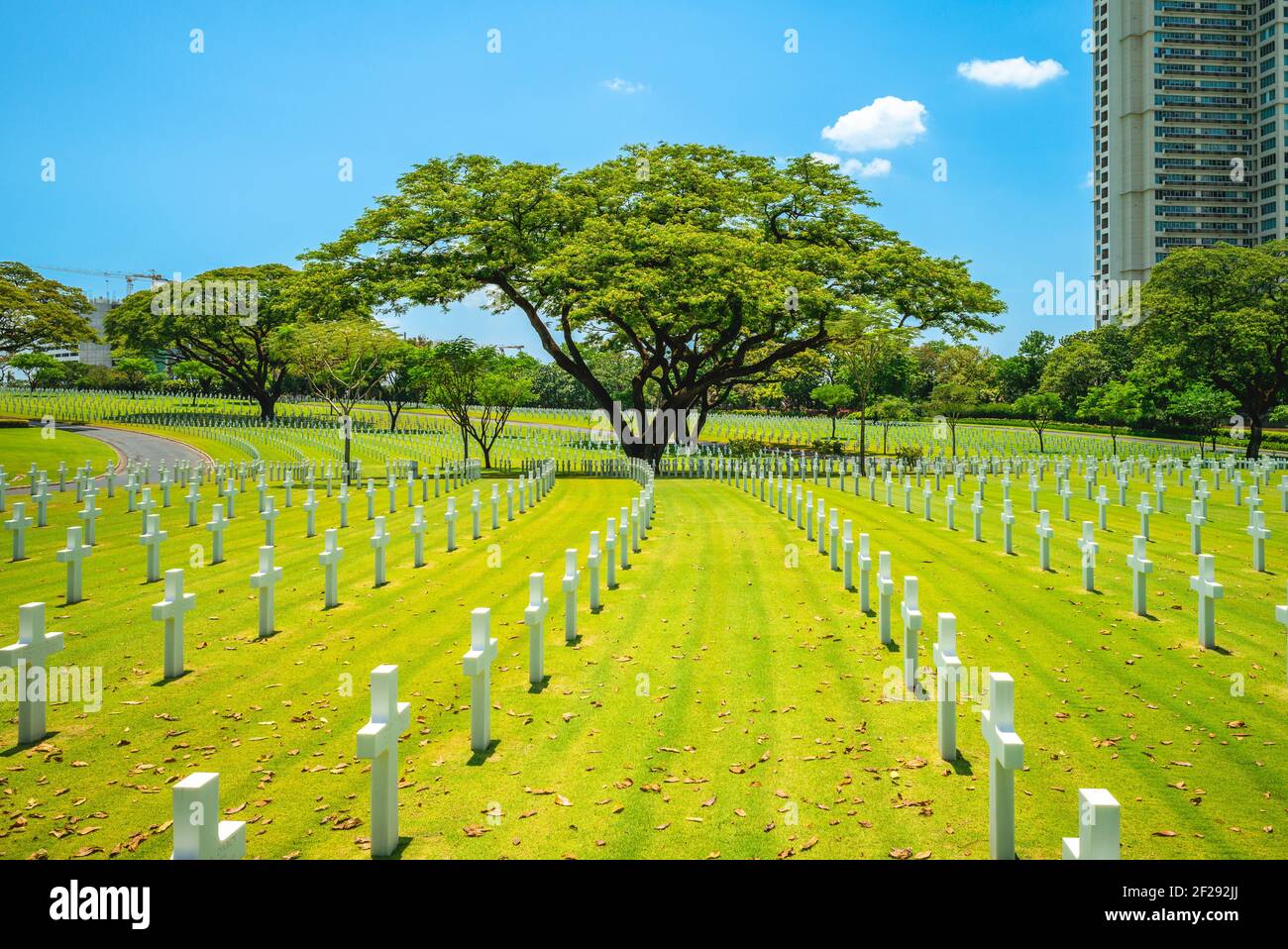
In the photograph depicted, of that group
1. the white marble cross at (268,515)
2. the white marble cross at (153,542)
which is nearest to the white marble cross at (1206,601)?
the white marble cross at (153,542)

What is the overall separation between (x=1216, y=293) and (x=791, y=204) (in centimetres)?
2750

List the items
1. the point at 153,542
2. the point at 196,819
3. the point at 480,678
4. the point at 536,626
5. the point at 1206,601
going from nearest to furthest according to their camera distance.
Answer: the point at 196,819 < the point at 480,678 < the point at 536,626 < the point at 1206,601 < the point at 153,542

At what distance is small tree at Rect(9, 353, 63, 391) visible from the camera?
93.5 meters

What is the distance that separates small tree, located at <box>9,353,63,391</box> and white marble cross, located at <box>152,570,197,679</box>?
4256 inches

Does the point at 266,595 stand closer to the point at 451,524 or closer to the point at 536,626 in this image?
the point at 536,626

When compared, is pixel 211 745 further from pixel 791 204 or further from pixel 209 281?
pixel 209 281

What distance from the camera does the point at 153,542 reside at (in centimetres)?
1261

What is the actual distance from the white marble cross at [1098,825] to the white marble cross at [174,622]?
27.2ft


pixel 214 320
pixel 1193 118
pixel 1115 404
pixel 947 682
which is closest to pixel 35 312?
pixel 214 320

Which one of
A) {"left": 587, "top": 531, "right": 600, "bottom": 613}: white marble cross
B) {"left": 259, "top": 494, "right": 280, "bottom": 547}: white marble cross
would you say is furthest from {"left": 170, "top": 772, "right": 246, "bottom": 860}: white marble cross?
{"left": 259, "top": 494, "right": 280, "bottom": 547}: white marble cross

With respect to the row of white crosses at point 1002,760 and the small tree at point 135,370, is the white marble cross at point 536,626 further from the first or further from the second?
the small tree at point 135,370

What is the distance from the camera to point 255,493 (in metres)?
26.7

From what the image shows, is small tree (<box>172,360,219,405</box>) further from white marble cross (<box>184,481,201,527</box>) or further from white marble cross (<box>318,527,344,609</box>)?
white marble cross (<box>318,527,344,609</box>)

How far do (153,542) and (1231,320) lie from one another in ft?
173
